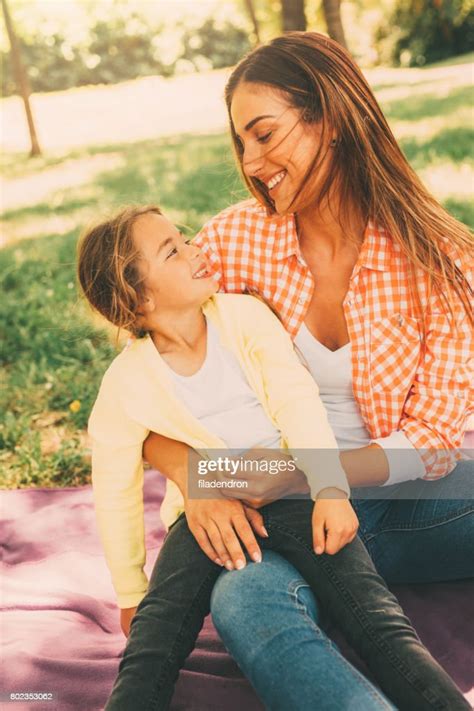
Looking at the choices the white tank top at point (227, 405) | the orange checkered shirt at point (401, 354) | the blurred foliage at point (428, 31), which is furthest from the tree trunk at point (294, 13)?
the blurred foliage at point (428, 31)

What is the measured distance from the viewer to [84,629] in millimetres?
2289

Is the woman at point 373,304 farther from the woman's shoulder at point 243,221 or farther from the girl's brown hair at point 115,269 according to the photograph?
the girl's brown hair at point 115,269

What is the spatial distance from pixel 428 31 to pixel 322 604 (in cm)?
2187

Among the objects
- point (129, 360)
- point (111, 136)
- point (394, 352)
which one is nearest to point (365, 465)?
point (394, 352)

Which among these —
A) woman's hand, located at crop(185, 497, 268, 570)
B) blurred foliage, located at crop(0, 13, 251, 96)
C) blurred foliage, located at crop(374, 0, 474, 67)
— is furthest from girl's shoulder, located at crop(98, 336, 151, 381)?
blurred foliage, located at crop(0, 13, 251, 96)

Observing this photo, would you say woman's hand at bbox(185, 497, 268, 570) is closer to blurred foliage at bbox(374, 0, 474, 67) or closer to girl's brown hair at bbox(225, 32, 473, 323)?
girl's brown hair at bbox(225, 32, 473, 323)

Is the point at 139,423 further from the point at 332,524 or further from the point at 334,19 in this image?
the point at 334,19

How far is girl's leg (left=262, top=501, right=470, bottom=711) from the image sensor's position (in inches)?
62.7

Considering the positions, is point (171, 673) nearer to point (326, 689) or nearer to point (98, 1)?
point (326, 689)

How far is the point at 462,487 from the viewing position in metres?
2.13

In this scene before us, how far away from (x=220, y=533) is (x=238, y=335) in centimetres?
56

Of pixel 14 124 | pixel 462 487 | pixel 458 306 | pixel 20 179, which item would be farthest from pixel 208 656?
pixel 14 124

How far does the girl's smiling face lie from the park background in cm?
19

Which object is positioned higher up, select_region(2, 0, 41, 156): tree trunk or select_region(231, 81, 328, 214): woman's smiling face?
select_region(231, 81, 328, 214): woman's smiling face
